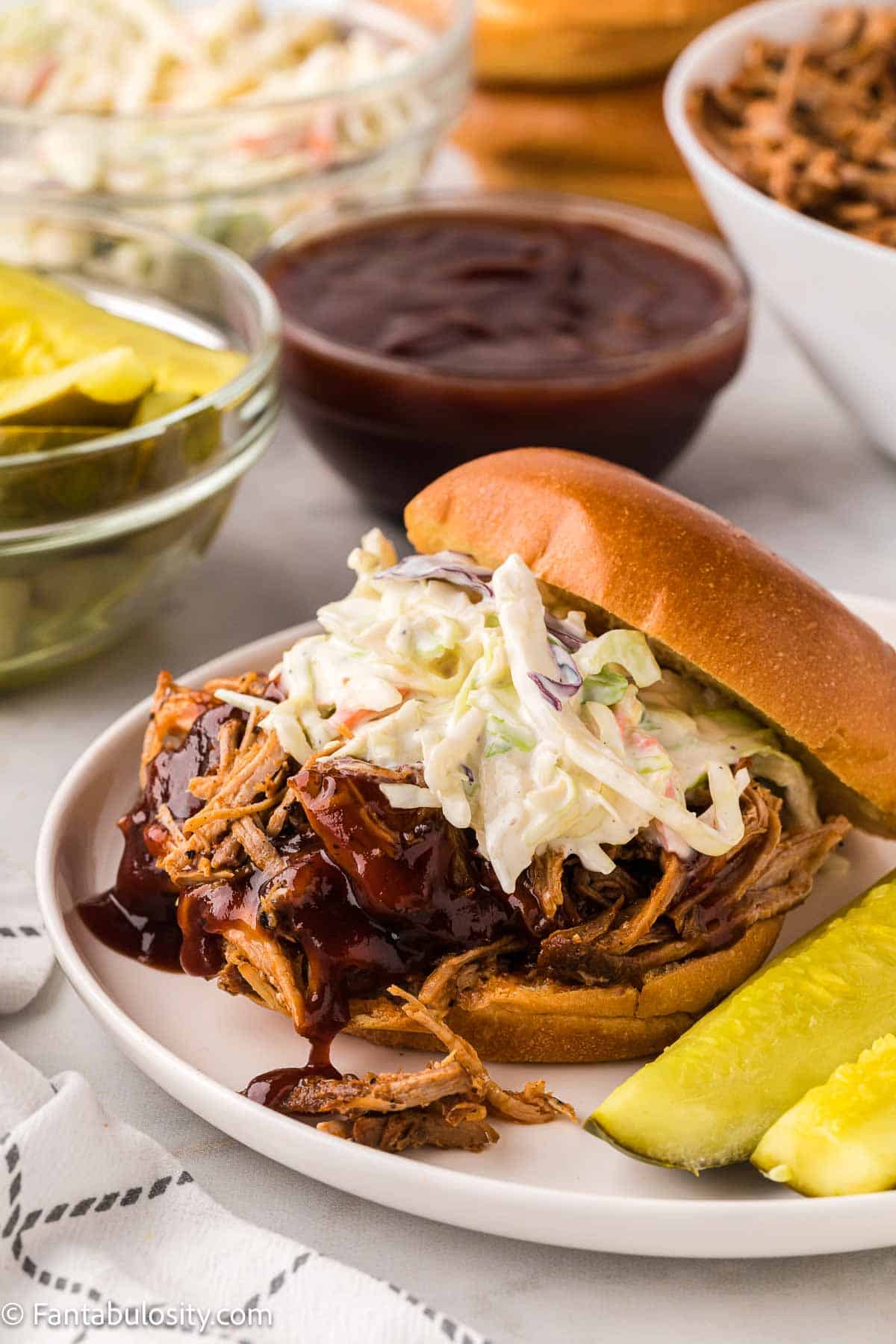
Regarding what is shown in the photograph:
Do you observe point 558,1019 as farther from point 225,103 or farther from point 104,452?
point 225,103

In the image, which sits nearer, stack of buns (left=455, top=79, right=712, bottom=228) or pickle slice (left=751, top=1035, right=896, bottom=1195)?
pickle slice (left=751, top=1035, right=896, bottom=1195)

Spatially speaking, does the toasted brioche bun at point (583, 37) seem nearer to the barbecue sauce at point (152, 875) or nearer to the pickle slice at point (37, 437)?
the pickle slice at point (37, 437)

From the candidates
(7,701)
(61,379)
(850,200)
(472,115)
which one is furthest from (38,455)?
(472,115)

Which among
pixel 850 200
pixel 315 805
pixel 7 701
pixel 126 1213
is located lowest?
pixel 7 701

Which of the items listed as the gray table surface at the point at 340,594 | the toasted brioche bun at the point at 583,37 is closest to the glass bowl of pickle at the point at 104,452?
the gray table surface at the point at 340,594

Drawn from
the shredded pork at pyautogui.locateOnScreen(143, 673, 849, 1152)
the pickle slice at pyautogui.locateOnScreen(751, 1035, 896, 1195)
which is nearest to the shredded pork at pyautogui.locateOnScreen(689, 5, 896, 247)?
the shredded pork at pyautogui.locateOnScreen(143, 673, 849, 1152)

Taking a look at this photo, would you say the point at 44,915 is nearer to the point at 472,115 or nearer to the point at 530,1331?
the point at 530,1331

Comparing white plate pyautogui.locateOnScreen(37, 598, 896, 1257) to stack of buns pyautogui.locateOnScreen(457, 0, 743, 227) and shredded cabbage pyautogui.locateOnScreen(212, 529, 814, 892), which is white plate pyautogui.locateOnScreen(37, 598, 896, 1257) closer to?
shredded cabbage pyautogui.locateOnScreen(212, 529, 814, 892)

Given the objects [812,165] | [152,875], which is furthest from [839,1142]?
[812,165]
